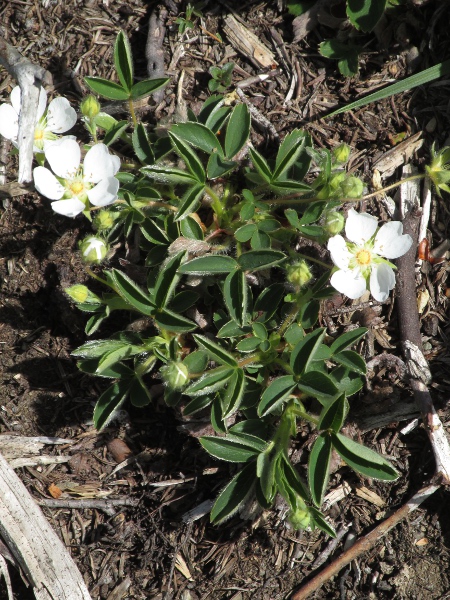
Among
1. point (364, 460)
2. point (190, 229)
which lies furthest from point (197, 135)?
point (364, 460)

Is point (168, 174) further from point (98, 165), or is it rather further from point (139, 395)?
point (139, 395)

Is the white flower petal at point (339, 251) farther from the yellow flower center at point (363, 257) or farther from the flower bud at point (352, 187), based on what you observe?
the flower bud at point (352, 187)

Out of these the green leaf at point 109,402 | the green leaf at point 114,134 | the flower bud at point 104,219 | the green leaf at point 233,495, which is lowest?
the green leaf at point 233,495

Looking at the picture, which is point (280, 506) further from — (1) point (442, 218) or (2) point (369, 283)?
(1) point (442, 218)

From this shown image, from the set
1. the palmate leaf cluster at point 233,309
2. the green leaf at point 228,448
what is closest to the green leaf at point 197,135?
the palmate leaf cluster at point 233,309

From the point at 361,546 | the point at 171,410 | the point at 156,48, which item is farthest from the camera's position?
the point at 156,48

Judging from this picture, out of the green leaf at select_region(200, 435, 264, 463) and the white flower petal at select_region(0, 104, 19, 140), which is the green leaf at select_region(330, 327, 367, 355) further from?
the white flower petal at select_region(0, 104, 19, 140)

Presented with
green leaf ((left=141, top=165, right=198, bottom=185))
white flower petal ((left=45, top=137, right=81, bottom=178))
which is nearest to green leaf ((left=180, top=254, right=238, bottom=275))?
green leaf ((left=141, top=165, right=198, bottom=185))

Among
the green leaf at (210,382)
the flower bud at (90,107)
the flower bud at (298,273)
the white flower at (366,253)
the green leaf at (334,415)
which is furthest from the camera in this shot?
the flower bud at (90,107)
